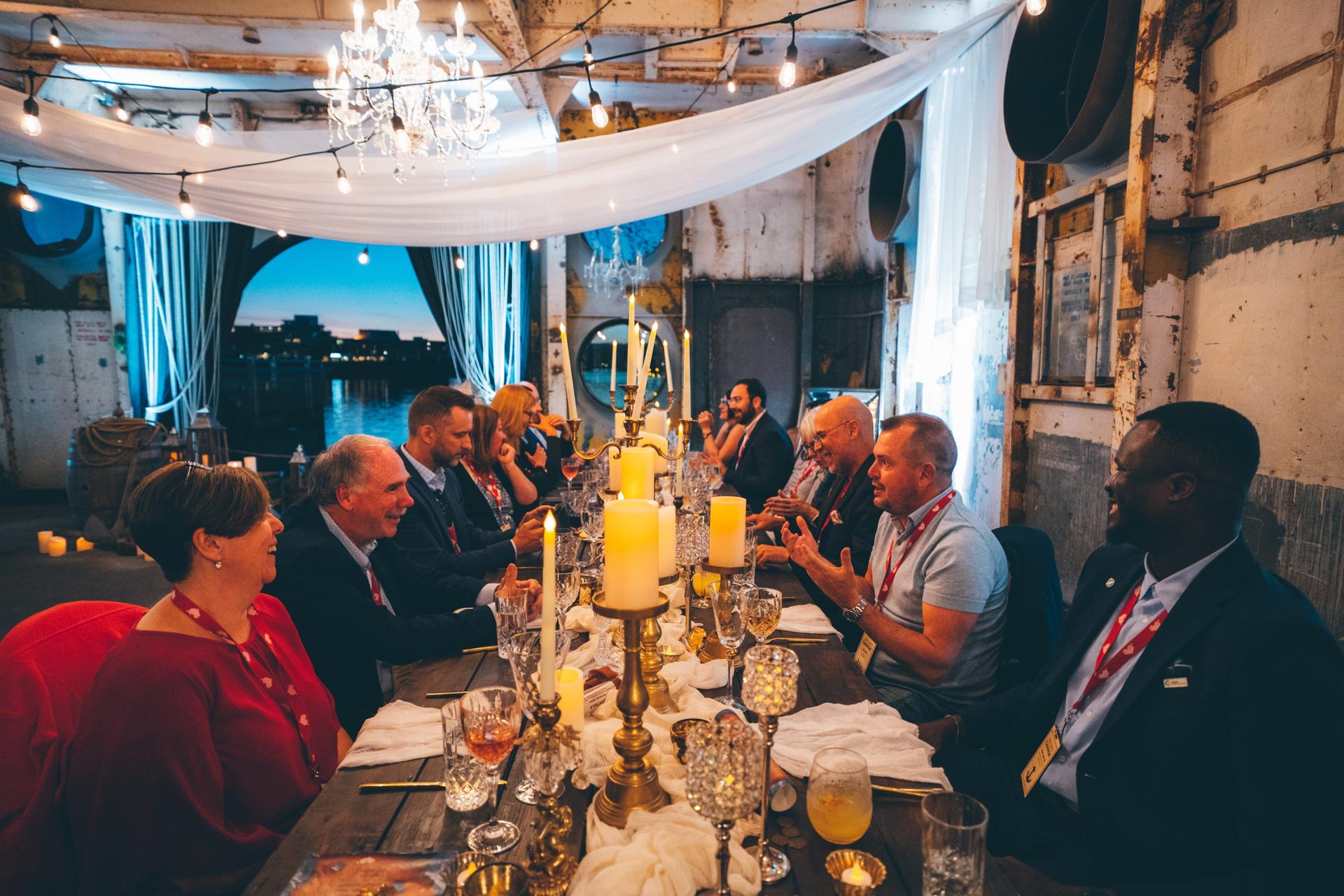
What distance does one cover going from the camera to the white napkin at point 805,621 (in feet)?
7.13

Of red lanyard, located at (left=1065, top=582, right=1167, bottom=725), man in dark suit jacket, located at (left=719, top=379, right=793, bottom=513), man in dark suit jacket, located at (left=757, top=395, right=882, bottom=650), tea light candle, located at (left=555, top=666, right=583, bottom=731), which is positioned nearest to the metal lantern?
man in dark suit jacket, located at (left=719, top=379, right=793, bottom=513)

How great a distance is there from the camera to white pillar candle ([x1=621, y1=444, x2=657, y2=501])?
208cm

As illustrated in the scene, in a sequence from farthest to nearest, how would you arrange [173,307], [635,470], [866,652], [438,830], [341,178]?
[173,307] < [341,178] < [866,652] < [635,470] < [438,830]

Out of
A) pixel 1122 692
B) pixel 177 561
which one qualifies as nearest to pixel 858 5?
pixel 1122 692

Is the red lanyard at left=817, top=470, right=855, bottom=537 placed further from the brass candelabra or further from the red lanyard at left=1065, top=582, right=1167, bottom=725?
the brass candelabra

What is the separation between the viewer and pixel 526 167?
3.94 metres

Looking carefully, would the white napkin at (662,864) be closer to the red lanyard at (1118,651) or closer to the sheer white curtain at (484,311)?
the red lanyard at (1118,651)

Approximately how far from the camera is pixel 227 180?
Answer: 397cm

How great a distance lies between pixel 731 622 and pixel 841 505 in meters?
1.91

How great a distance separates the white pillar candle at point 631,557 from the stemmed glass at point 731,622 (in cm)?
52

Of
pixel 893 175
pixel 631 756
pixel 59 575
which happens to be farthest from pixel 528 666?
pixel 59 575

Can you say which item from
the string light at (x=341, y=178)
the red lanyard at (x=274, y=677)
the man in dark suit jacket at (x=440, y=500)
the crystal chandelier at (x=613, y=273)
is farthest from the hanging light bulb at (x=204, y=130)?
the crystal chandelier at (x=613, y=273)

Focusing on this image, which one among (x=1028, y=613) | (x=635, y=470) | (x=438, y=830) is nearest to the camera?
(x=438, y=830)

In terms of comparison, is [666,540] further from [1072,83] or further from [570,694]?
[1072,83]
